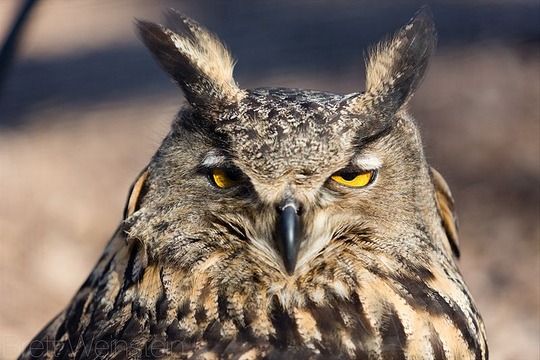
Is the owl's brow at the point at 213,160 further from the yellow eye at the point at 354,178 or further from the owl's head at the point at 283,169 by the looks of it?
the yellow eye at the point at 354,178

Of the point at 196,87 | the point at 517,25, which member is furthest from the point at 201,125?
the point at 517,25

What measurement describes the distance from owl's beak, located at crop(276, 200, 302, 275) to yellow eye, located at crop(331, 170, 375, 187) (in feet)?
0.34

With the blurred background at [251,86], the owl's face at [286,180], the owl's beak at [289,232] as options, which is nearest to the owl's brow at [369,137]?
the owl's face at [286,180]

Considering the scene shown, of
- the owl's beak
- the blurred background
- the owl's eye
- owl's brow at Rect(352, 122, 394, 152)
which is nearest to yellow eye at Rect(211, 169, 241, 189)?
the owl's eye

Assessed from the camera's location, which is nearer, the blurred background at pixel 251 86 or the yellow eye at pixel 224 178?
the yellow eye at pixel 224 178

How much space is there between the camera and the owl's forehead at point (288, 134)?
5.75 feet

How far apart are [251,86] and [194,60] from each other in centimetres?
218

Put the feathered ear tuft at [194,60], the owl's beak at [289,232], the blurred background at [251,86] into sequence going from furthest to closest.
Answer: the blurred background at [251,86] → the feathered ear tuft at [194,60] → the owl's beak at [289,232]

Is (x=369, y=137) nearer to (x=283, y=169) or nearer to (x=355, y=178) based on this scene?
(x=355, y=178)

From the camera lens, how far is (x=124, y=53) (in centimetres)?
373

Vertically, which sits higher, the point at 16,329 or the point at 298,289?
the point at 16,329

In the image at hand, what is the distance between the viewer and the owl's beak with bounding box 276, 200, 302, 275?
5.69 ft

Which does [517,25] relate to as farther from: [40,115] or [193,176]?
[193,176]

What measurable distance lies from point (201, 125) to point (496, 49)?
2846mm
